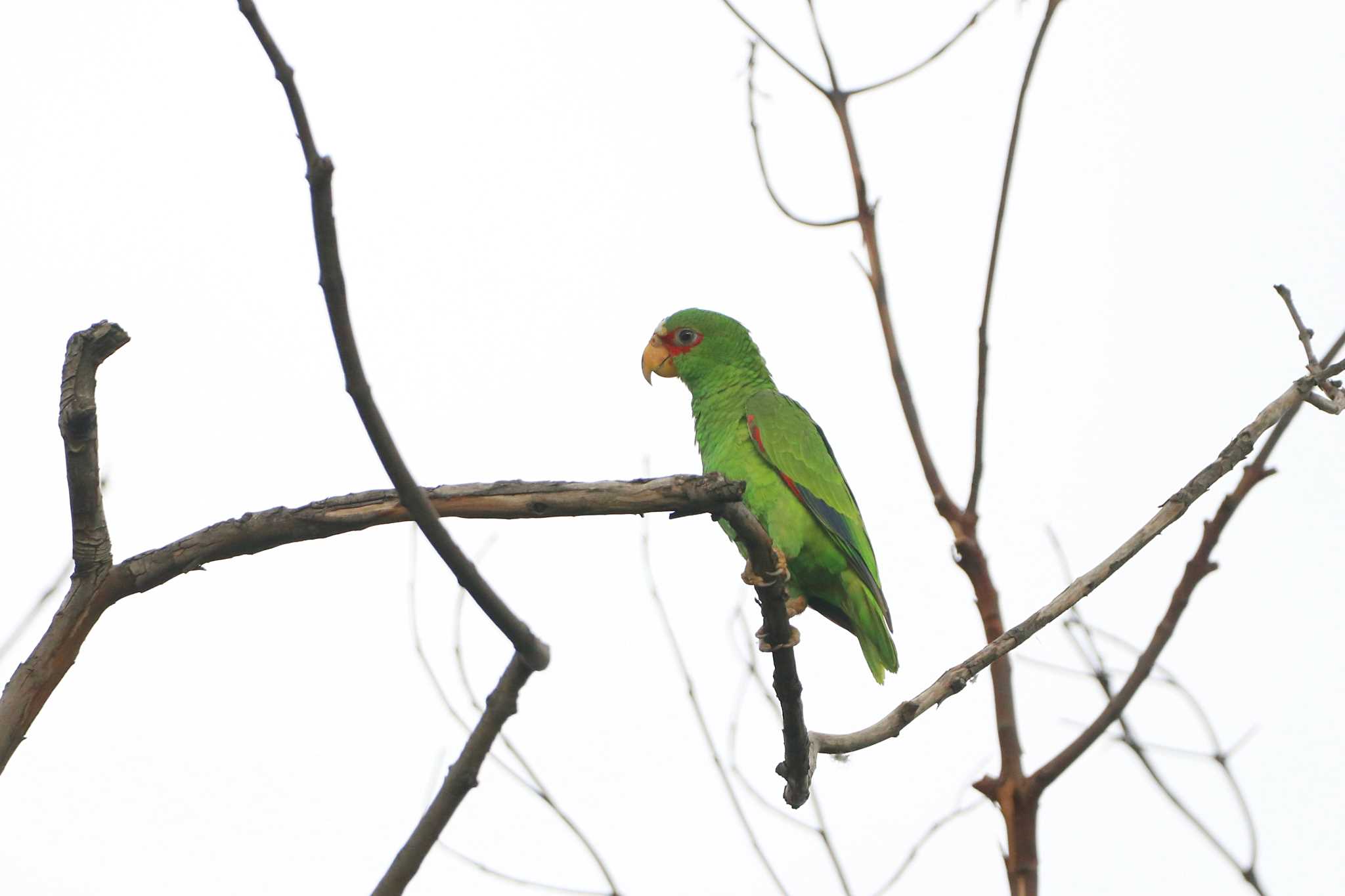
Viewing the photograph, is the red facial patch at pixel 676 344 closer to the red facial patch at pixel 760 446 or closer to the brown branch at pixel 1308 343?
the red facial patch at pixel 760 446

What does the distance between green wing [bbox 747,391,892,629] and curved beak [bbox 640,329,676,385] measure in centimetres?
69

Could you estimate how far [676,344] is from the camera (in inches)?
234

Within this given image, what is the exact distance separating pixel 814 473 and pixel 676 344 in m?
1.33

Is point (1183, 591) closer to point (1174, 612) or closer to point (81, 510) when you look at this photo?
point (1174, 612)

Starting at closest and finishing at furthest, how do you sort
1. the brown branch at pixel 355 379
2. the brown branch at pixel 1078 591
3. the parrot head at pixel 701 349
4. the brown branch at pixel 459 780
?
the brown branch at pixel 355 379, the brown branch at pixel 459 780, the brown branch at pixel 1078 591, the parrot head at pixel 701 349

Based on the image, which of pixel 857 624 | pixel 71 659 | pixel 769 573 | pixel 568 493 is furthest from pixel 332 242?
pixel 857 624

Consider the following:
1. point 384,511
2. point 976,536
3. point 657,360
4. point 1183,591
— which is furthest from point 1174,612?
point 657,360

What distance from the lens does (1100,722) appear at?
3730mm

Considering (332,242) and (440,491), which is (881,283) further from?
(332,242)

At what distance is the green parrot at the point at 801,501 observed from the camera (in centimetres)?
482

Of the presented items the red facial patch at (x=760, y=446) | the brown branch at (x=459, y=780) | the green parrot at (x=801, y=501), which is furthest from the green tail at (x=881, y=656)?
the brown branch at (x=459, y=780)

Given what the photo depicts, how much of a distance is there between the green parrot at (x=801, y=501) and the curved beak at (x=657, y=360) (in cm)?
35

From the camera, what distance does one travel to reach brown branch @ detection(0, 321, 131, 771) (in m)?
2.66

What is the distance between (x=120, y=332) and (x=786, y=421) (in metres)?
3.06
